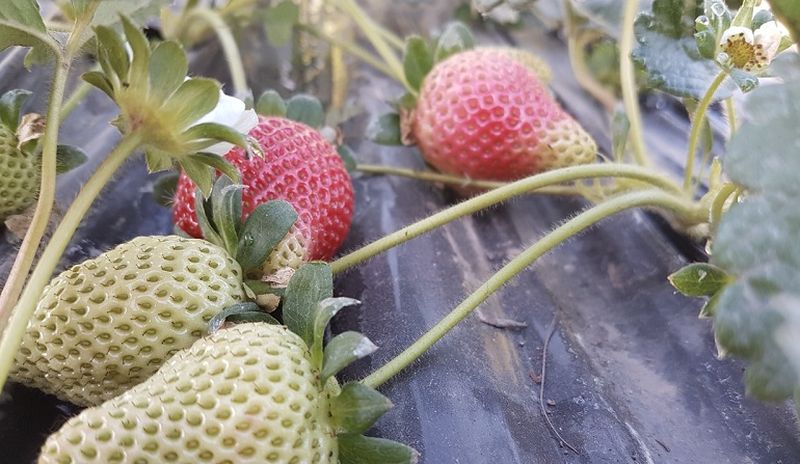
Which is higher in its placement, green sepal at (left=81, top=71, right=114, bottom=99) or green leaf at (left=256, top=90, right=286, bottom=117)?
green sepal at (left=81, top=71, right=114, bottom=99)

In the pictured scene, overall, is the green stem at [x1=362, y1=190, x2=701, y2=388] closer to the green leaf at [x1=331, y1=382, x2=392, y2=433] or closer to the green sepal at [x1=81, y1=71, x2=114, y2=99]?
the green leaf at [x1=331, y1=382, x2=392, y2=433]

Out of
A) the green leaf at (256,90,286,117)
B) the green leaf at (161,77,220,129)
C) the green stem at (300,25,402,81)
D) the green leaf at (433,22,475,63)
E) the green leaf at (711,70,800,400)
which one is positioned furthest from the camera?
the green stem at (300,25,402,81)

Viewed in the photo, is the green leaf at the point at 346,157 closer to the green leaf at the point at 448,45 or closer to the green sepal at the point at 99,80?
the green leaf at the point at 448,45

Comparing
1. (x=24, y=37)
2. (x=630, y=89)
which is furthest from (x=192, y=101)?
(x=630, y=89)

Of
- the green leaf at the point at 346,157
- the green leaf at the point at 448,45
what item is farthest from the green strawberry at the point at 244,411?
the green leaf at the point at 448,45

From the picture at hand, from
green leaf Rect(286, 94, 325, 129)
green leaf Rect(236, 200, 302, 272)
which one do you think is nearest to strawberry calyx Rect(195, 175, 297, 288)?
green leaf Rect(236, 200, 302, 272)

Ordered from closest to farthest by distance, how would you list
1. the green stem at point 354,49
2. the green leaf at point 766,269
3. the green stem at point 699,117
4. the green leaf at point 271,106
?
the green leaf at point 766,269
the green stem at point 699,117
the green leaf at point 271,106
the green stem at point 354,49
